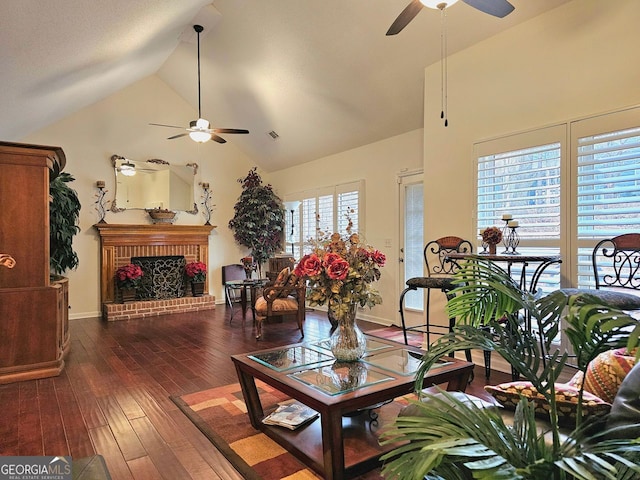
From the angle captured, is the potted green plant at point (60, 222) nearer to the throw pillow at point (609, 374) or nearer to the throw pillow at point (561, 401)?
the throw pillow at point (561, 401)

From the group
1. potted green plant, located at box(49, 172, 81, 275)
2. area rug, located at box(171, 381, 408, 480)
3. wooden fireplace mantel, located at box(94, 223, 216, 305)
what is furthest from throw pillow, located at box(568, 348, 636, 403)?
wooden fireplace mantel, located at box(94, 223, 216, 305)

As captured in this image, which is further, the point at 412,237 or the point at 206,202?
the point at 206,202

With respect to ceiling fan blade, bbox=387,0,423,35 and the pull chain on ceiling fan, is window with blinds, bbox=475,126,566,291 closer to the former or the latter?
the pull chain on ceiling fan

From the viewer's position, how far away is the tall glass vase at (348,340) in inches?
93.9

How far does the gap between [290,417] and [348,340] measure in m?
0.66

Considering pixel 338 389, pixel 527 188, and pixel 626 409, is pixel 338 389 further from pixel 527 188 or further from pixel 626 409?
pixel 527 188

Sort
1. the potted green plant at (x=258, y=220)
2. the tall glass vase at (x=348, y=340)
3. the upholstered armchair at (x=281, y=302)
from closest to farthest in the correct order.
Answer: the tall glass vase at (x=348, y=340), the upholstered armchair at (x=281, y=302), the potted green plant at (x=258, y=220)

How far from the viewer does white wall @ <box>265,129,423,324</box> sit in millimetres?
5508

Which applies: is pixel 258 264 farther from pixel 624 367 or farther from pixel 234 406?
pixel 624 367

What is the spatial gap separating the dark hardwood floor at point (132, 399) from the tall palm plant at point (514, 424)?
5.08 ft

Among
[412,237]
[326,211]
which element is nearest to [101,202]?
[326,211]

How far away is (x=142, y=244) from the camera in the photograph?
695 cm

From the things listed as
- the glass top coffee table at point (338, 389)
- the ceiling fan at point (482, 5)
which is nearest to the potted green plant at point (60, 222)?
the glass top coffee table at point (338, 389)

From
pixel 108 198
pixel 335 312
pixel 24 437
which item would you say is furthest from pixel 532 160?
pixel 108 198
